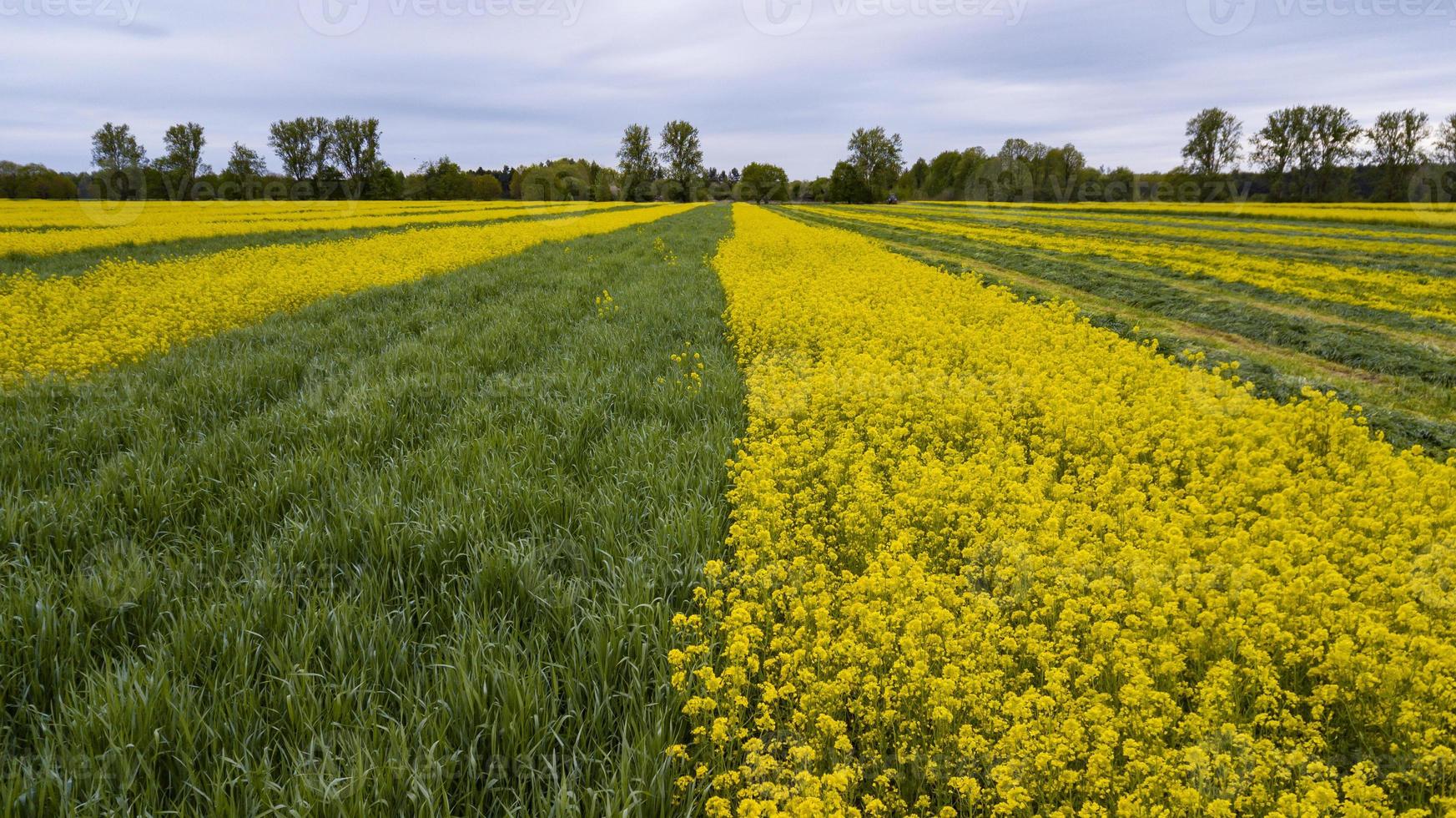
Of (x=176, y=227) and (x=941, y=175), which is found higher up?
(x=941, y=175)

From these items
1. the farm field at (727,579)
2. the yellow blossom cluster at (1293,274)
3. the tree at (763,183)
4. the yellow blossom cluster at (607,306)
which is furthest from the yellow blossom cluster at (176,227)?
the tree at (763,183)

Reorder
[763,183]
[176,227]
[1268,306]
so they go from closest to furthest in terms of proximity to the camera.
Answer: [1268,306]
[176,227]
[763,183]

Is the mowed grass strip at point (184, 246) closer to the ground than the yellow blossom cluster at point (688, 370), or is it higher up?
higher up

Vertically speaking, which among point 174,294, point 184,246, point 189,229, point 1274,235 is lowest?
point 174,294

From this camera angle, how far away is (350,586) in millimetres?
3051

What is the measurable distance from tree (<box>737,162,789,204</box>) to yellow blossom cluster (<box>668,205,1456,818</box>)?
103 metres

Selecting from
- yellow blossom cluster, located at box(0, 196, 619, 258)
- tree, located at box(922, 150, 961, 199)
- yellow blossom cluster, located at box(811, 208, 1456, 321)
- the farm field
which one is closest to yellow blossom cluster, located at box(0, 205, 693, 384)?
the farm field

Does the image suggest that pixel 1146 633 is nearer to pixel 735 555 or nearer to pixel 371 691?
pixel 735 555

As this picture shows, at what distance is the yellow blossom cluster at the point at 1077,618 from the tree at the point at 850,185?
90.4 m

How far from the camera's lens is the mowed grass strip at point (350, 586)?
2.03 m

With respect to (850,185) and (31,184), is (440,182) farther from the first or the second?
(850,185)

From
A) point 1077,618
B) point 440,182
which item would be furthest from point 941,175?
point 1077,618

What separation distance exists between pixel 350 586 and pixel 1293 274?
18054 mm

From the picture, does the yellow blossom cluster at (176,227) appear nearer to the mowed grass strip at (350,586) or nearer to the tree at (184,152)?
the mowed grass strip at (350,586)
